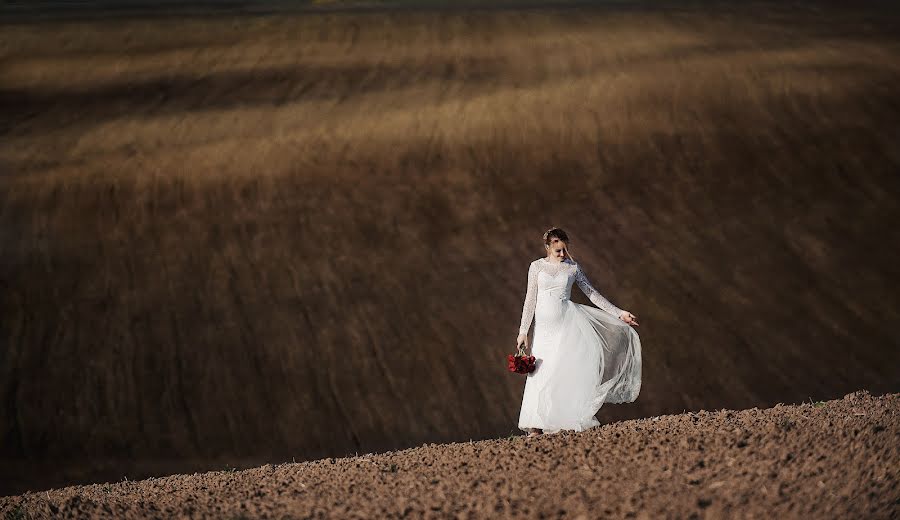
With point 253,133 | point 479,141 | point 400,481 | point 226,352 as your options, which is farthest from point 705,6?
point 400,481

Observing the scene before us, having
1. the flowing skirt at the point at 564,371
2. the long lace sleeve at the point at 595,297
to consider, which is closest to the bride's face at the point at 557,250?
the long lace sleeve at the point at 595,297

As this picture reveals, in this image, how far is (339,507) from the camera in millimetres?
7250

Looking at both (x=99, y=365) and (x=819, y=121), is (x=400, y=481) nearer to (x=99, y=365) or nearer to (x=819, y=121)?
(x=99, y=365)

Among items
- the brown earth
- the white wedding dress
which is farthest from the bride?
the brown earth

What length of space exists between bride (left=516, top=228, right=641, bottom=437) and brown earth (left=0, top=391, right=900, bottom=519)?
15.1 inches

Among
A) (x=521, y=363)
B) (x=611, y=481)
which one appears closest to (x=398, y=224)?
(x=521, y=363)

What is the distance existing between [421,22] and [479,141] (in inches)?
227

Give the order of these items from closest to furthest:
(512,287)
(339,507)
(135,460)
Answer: (339,507) → (135,460) → (512,287)

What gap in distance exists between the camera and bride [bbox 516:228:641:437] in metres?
9.01

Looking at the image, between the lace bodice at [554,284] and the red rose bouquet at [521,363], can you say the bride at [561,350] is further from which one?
the red rose bouquet at [521,363]

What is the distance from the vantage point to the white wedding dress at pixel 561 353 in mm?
9023

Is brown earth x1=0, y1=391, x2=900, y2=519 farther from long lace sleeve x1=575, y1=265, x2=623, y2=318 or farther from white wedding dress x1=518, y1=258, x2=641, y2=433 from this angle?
long lace sleeve x1=575, y1=265, x2=623, y2=318

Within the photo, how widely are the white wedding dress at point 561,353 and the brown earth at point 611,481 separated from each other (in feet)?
1.27

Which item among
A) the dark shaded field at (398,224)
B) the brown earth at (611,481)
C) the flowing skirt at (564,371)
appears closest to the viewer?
the brown earth at (611,481)
